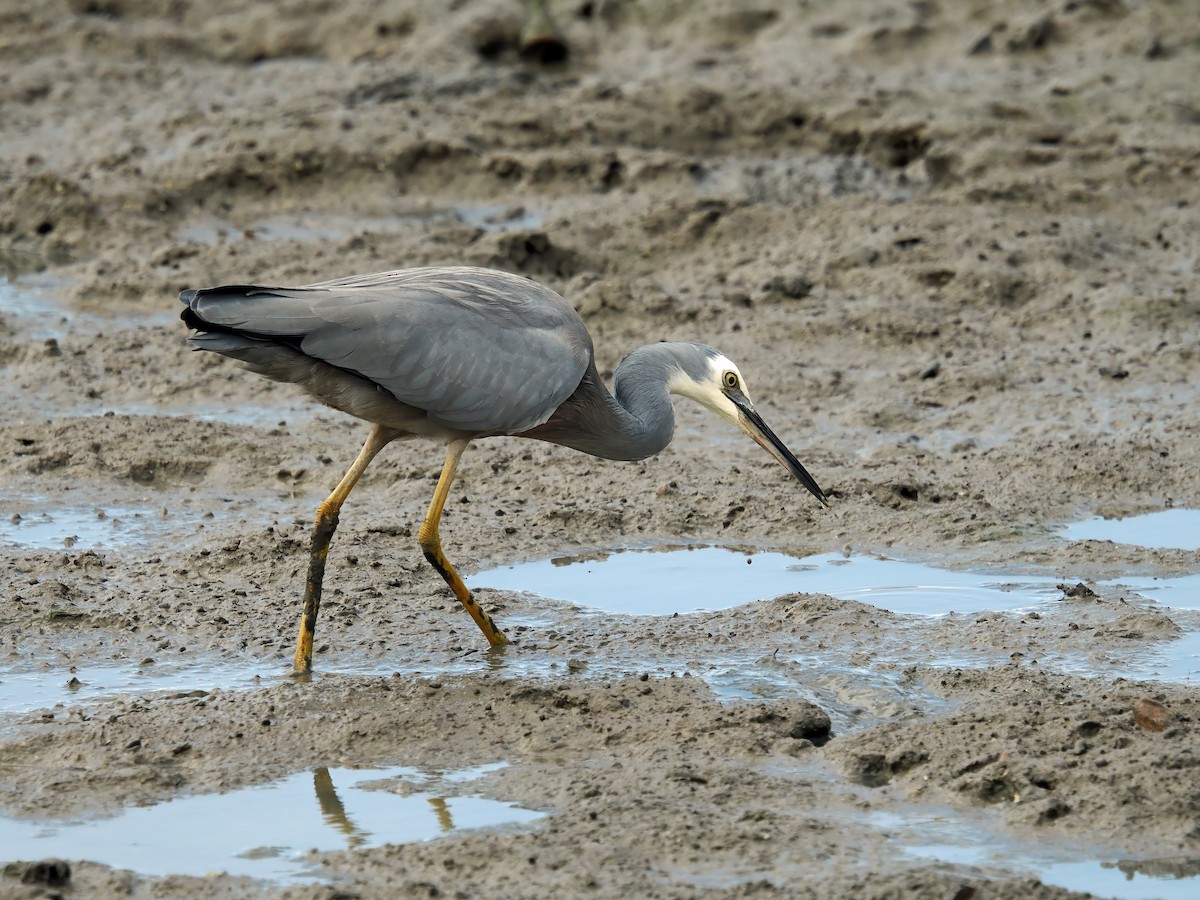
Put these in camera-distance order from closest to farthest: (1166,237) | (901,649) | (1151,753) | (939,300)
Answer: (1151,753) < (901,649) < (939,300) < (1166,237)

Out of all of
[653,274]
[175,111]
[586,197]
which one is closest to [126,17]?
[175,111]

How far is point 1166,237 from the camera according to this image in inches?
424

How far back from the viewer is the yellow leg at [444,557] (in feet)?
20.5

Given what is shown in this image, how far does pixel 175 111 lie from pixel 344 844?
9.25 metres

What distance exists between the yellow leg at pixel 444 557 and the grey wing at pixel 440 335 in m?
0.18

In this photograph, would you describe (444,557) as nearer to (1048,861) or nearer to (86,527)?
(86,527)

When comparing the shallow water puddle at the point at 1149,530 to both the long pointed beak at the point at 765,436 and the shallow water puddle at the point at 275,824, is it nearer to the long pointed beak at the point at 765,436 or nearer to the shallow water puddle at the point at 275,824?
the long pointed beak at the point at 765,436

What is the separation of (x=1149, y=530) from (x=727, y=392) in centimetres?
190

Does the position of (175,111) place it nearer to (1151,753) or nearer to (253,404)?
(253,404)

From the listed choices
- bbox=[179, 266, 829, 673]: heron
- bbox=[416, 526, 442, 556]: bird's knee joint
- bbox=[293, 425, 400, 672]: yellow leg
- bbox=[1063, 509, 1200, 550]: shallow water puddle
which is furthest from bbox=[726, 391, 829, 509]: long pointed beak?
bbox=[293, 425, 400, 672]: yellow leg

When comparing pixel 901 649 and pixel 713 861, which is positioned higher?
pixel 713 861

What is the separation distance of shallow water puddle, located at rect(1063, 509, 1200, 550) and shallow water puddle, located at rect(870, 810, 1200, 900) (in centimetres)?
275

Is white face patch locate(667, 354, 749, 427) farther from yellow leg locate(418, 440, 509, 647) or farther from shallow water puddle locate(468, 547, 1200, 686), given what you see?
yellow leg locate(418, 440, 509, 647)

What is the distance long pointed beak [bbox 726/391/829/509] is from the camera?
275 inches
